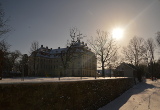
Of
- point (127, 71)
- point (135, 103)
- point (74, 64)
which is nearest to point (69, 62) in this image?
point (74, 64)

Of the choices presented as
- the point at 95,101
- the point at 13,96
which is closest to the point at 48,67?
the point at 95,101

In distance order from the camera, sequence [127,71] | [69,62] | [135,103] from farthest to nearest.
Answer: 1. [69,62]
2. [127,71]
3. [135,103]

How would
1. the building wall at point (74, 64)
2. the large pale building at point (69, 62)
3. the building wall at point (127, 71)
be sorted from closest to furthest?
the building wall at point (127, 71)
the large pale building at point (69, 62)
the building wall at point (74, 64)

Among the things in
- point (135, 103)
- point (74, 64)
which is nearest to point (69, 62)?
point (74, 64)

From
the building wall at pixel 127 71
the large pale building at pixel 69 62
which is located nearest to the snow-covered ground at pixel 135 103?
the building wall at pixel 127 71

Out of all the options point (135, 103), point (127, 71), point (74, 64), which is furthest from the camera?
point (74, 64)

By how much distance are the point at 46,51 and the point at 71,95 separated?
60337mm

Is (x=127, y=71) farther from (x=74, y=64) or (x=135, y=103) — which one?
(x=135, y=103)

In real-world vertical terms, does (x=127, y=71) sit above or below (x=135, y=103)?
above

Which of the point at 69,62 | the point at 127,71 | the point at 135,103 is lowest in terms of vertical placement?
the point at 135,103

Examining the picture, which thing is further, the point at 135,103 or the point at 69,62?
the point at 69,62

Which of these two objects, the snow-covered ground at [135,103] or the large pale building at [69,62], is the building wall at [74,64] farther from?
the snow-covered ground at [135,103]

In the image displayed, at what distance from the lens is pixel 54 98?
424cm

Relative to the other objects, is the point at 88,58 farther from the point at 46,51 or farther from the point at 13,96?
the point at 13,96
